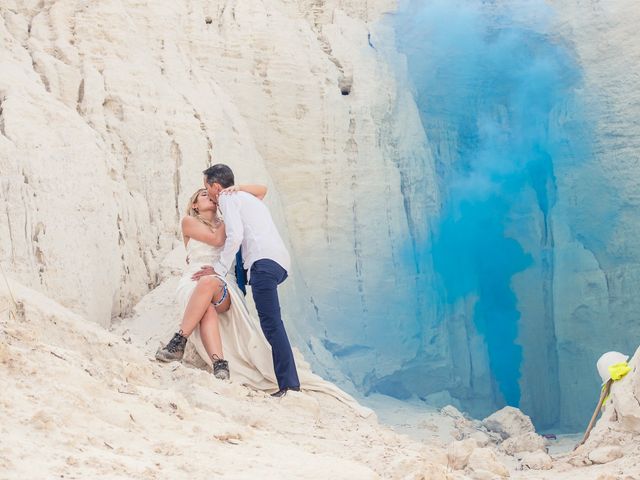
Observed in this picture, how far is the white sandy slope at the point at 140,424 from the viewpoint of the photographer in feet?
9.00

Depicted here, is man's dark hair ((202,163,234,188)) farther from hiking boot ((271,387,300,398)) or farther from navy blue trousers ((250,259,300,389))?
hiking boot ((271,387,300,398))

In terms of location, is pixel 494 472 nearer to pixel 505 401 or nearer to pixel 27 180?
pixel 27 180

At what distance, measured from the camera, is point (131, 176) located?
636cm

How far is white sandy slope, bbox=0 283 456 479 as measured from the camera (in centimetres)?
274

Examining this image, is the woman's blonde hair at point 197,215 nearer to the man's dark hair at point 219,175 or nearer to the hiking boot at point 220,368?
the man's dark hair at point 219,175

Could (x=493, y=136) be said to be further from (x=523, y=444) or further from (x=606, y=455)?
(x=606, y=455)

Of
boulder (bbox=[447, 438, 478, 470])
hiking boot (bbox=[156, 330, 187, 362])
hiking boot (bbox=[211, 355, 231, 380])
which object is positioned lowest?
boulder (bbox=[447, 438, 478, 470])

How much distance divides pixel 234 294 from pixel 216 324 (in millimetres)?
209

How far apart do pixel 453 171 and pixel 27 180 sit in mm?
4485

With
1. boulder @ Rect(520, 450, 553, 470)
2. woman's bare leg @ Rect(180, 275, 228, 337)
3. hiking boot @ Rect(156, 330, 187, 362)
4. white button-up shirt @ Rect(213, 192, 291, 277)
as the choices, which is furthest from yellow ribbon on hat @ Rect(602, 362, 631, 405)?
hiking boot @ Rect(156, 330, 187, 362)

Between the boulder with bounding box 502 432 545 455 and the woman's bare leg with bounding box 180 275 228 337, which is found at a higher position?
the woman's bare leg with bounding box 180 275 228 337

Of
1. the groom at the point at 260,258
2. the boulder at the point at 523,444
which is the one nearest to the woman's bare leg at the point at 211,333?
the groom at the point at 260,258

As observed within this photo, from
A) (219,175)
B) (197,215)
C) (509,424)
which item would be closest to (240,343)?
(197,215)

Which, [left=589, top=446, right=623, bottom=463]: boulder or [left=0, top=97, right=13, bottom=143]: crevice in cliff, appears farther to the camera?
[left=0, top=97, right=13, bottom=143]: crevice in cliff
